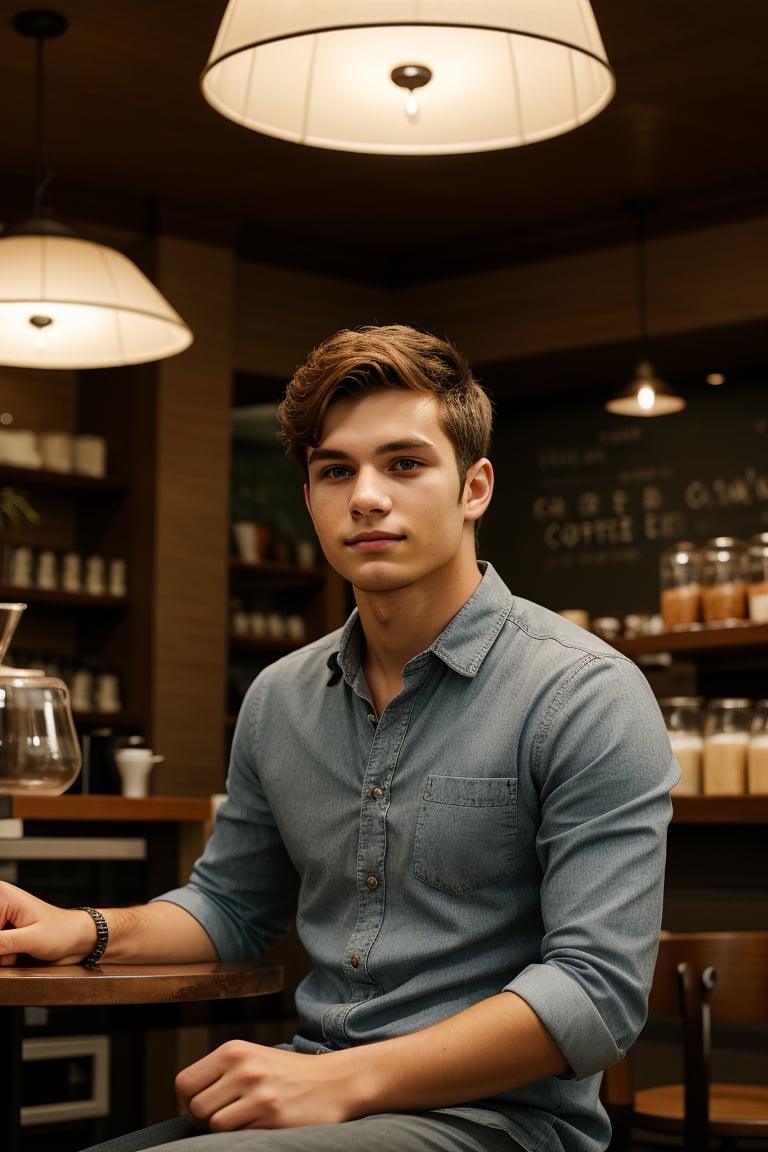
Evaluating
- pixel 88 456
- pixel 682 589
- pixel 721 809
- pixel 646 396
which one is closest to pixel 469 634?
pixel 721 809

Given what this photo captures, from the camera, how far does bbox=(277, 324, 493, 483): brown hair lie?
1.72 meters

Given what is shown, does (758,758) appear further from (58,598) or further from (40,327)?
(58,598)

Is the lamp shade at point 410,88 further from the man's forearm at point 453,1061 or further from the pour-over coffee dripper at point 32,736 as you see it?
the man's forearm at point 453,1061

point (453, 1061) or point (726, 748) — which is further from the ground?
point (726, 748)

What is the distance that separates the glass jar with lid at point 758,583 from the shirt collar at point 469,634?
2438 mm

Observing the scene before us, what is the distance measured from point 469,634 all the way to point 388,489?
18cm

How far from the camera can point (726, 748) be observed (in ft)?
13.2

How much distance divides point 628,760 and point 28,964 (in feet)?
2.25

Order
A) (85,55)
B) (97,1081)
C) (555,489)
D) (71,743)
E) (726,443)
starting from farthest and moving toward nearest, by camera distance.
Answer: (555,489) < (726,443) < (85,55) < (97,1081) < (71,743)

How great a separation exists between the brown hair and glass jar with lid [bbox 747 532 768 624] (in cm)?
250

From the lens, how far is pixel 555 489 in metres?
7.72

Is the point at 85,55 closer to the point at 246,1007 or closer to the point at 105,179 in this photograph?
the point at 105,179

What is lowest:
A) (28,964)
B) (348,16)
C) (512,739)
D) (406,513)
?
(28,964)

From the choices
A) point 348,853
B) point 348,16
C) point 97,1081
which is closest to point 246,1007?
point 97,1081
